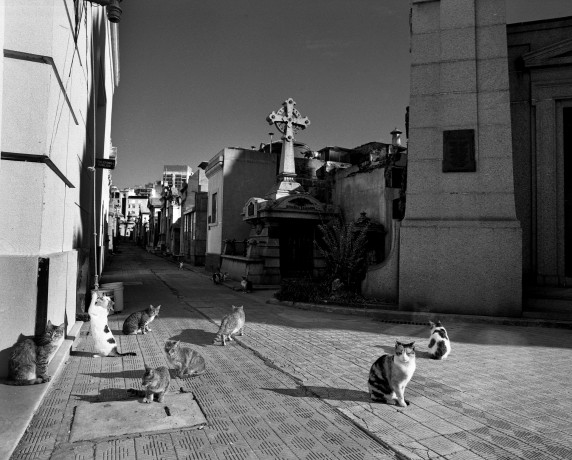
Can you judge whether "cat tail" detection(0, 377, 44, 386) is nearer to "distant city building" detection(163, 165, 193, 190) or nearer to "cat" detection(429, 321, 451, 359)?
"cat" detection(429, 321, 451, 359)

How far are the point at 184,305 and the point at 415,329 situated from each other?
690 centimetres

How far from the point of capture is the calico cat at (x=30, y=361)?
4.78 metres

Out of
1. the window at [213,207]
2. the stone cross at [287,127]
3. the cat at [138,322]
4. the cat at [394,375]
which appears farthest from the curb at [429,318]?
the window at [213,207]

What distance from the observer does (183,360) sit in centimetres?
561

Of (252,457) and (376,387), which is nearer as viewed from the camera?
(252,457)

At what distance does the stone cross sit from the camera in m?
18.3

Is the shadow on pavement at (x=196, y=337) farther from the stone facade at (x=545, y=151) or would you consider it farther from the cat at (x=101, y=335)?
the stone facade at (x=545, y=151)

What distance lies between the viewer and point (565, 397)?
513cm

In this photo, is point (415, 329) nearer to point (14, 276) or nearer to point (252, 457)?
point (252, 457)

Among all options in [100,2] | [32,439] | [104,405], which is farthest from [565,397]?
[100,2]

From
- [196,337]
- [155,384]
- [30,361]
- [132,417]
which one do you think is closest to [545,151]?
[196,337]

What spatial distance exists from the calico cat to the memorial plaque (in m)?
10.1

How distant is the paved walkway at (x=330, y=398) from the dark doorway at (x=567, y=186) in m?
3.22

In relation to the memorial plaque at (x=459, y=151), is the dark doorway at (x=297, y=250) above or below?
below
